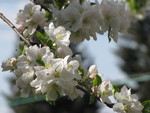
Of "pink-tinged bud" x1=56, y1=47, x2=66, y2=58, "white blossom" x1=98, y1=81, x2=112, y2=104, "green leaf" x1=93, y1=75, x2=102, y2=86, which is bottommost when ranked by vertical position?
"white blossom" x1=98, y1=81, x2=112, y2=104

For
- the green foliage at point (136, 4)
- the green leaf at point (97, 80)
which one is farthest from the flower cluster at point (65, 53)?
the green foliage at point (136, 4)

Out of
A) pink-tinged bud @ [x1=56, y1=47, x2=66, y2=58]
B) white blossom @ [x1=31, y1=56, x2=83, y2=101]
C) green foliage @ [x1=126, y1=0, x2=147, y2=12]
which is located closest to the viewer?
white blossom @ [x1=31, y1=56, x2=83, y2=101]

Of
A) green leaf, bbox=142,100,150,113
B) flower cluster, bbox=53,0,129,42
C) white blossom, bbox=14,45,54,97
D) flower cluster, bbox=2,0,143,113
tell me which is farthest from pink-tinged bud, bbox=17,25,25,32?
green leaf, bbox=142,100,150,113

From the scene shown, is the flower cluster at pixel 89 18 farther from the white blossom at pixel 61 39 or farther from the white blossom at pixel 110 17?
the white blossom at pixel 61 39

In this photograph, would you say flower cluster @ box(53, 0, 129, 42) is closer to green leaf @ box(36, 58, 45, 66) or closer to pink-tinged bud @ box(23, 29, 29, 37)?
pink-tinged bud @ box(23, 29, 29, 37)

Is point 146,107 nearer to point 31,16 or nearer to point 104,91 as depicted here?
point 104,91

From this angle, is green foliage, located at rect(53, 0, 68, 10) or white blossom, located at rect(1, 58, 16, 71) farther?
green foliage, located at rect(53, 0, 68, 10)

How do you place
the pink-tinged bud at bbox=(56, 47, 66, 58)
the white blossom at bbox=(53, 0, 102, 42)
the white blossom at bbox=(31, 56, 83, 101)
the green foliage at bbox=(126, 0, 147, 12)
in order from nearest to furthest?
the white blossom at bbox=(31, 56, 83, 101)
the pink-tinged bud at bbox=(56, 47, 66, 58)
the white blossom at bbox=(53, 0, 102, 42)
the green foliage at bbox=(126, 0, 147, 12)

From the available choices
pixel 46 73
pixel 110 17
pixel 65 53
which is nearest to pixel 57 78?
pixel 46 73

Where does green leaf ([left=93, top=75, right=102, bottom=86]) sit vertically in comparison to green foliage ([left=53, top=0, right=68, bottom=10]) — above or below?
below
